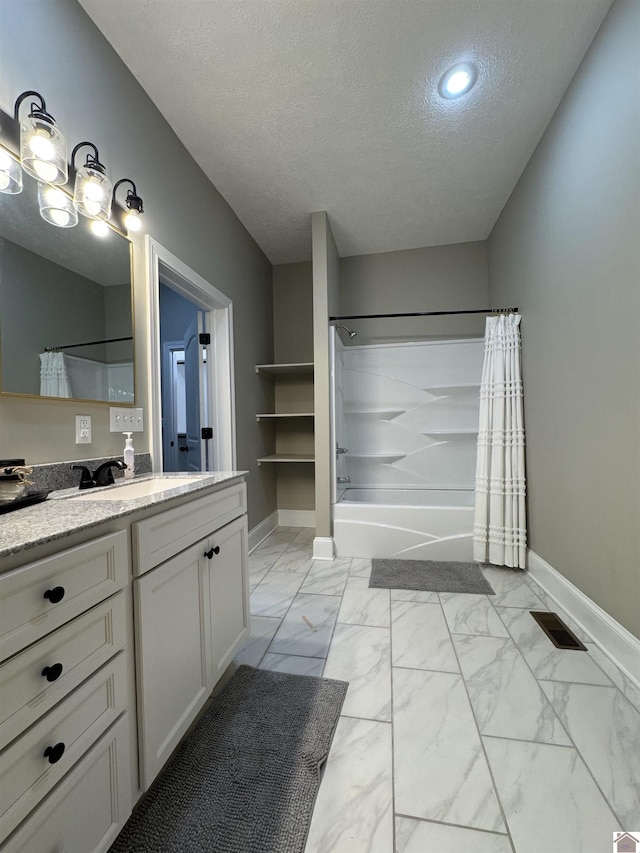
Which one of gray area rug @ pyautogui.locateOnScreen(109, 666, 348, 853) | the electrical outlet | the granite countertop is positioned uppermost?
the electrical outlet

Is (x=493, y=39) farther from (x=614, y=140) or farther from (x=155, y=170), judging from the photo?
(x=155, y=170)

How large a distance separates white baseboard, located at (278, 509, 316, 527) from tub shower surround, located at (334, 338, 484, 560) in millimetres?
569

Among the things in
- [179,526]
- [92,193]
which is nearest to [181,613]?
[179,526]

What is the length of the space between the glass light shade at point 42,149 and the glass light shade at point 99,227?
196 mm

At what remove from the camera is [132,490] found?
1.23m

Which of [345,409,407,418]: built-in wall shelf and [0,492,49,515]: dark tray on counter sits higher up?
[345,409,407,418]: built-in wall shelf

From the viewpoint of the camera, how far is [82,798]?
678 mm

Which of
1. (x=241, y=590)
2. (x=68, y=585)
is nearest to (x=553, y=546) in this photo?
(x=241, y=590)

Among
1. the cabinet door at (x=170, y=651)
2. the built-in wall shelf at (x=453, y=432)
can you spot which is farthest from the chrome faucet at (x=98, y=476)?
the built-in wall shelf at (x=453, y=432)

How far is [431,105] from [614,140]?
2.95ft

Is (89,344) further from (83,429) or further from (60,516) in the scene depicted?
(60,516)

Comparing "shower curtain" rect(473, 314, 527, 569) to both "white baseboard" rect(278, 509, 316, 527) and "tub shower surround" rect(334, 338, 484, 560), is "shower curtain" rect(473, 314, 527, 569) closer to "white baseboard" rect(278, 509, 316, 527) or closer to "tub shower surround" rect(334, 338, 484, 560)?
"tub shower surround" rect(334, 338, 484, 560)

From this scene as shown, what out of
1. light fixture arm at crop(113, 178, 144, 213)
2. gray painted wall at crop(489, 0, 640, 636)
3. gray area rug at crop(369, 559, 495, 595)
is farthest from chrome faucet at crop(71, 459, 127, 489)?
gray painted wall at crop(489, 0, 640, 636)

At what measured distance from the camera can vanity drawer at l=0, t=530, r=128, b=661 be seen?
0.55 m
